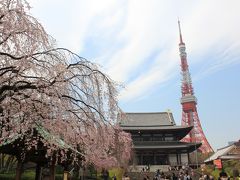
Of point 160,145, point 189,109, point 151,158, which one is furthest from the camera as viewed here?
point 189,109

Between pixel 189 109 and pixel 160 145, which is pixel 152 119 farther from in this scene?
pixel 189 109

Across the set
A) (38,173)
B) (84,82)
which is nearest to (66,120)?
(84,82)

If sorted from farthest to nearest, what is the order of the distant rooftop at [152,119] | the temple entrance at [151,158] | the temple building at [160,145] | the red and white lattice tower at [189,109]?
the red and white lattice tower at [189,109]
the distant rooftop at [152,119]
the temple entrance at [151,158]
the temple building at [160,145]

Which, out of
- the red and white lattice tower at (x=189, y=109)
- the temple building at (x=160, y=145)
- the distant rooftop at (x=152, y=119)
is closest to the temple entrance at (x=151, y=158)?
the temple building at (x=160, y=145)

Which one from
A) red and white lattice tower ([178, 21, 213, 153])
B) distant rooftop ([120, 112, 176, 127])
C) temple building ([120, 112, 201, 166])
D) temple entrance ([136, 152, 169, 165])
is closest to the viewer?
temple building ([120, 112, 201, 166])

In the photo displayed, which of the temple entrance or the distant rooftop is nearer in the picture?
the temple entrance

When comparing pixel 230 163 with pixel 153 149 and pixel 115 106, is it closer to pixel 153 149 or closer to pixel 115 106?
pixel 153 149

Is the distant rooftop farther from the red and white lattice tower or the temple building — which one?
the red and white lattice tower

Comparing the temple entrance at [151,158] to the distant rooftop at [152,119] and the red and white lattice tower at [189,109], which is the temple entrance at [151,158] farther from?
the red and white lattice tower at [189,109]

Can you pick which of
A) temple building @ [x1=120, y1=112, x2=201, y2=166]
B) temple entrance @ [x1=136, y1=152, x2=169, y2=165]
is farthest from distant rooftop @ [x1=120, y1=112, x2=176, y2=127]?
temple entrance @ [x1=136, y1=152, x2=169, y2=165]

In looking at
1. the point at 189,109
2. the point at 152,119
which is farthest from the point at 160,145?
the point at 189,109

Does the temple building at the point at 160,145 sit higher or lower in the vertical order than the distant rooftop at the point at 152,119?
lower

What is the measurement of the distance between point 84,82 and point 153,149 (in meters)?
33.7

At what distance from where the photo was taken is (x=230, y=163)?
38.8 metres
